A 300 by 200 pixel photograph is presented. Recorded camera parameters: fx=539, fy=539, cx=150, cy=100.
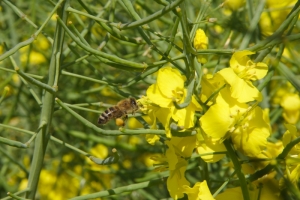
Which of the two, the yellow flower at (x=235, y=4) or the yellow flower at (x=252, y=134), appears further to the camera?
the yellow flower at (x=235, y=4)

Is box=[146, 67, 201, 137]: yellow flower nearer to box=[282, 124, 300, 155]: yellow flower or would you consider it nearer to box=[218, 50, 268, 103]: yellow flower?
box=[218, 50, 268, 103]: yellow flower

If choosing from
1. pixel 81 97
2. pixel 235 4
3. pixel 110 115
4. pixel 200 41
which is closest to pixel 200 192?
pixel 200 41

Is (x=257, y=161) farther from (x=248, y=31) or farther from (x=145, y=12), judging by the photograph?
(x=145, y=12)

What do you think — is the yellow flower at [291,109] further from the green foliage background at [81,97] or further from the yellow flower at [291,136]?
the yellow flower at [291,136]

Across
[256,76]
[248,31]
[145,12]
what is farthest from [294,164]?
[145,12]

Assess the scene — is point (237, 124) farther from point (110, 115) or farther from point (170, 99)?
point (110, 115)

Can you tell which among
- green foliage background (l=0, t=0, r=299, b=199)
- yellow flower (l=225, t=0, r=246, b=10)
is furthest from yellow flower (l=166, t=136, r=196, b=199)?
yellow flower (l=225, t=0, r=246, b=10)

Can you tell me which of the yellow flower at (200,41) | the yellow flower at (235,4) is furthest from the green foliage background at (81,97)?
the yellow flower at (200,41)
